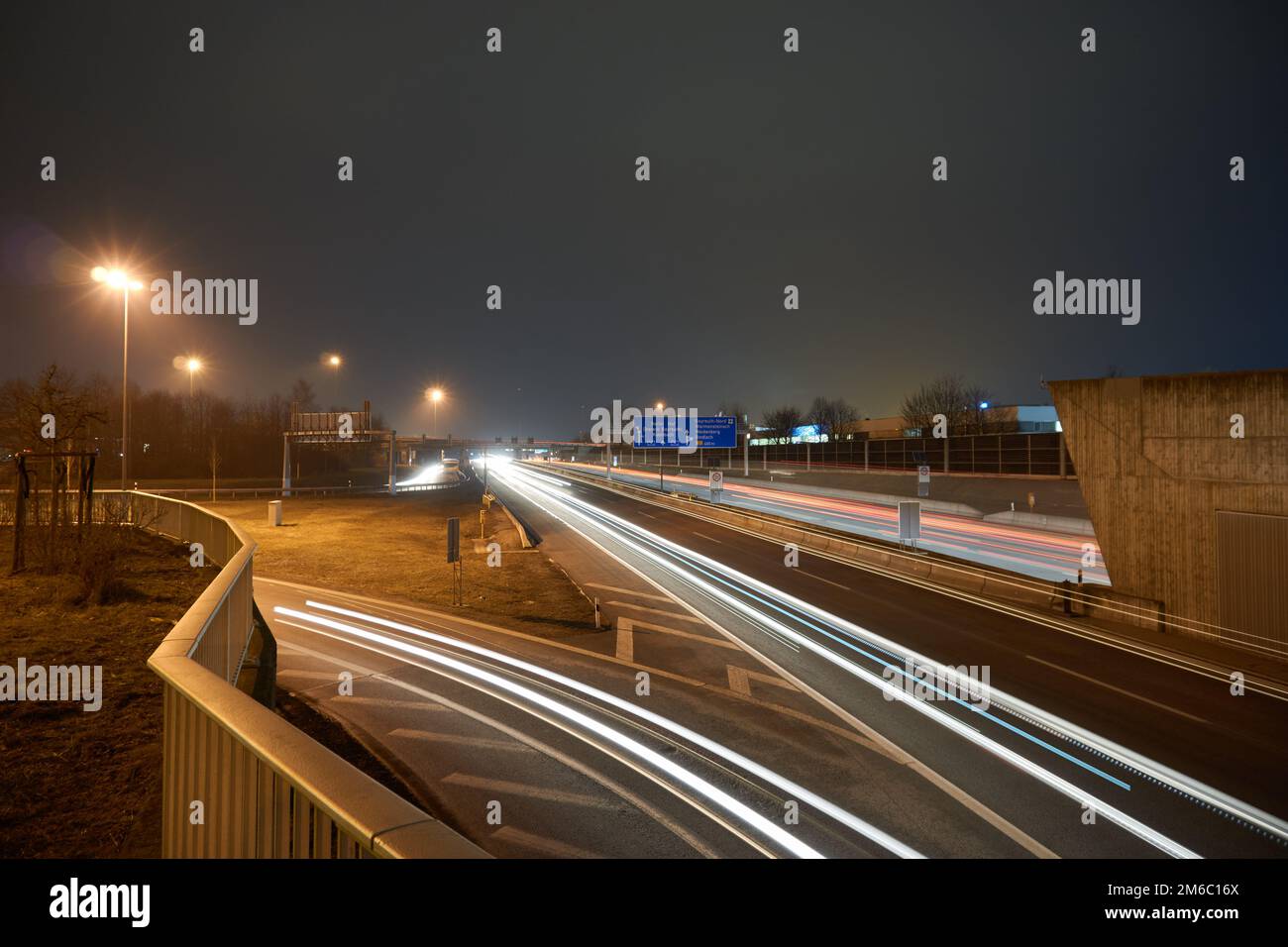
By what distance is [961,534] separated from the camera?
33406 mm

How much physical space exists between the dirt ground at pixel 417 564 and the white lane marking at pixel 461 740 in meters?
5.77

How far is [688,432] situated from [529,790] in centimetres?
4221

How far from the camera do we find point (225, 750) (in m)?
3.39

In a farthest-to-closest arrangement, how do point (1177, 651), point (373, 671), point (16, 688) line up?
point (1177, 651) < point (373, 671) < point (16, 688)

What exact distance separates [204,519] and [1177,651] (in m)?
22.2

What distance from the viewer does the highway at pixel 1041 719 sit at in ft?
24.5

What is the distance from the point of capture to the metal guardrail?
7.48 feet

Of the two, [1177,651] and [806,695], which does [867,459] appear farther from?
[806,695]

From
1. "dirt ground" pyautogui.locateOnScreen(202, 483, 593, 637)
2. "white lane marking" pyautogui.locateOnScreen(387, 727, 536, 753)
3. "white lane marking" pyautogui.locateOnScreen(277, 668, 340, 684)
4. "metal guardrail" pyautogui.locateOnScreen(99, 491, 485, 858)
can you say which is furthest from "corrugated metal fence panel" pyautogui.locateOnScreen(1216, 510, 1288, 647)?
"white lane marking" pyautogui.locateOnScreen(277, 668, 340, 684)

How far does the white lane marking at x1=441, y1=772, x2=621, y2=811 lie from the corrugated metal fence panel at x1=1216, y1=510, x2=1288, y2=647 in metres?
13.9

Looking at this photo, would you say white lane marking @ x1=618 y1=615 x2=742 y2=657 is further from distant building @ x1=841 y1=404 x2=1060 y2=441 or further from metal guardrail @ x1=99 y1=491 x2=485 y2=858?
distant building @ x1=841 y1=404 x2=1060 y2=441

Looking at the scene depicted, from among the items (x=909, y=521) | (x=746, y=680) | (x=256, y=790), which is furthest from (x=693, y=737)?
(x=909, y=521)

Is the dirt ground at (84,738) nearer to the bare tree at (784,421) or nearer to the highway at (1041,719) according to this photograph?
the highway at (1041,719)
